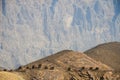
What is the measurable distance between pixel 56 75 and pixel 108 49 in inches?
1981

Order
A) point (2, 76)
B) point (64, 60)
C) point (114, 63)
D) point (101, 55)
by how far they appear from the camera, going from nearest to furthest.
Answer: point (2, 76)
point (64, 60)
point (114, 63)
point (101, 55)

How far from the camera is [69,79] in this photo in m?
34.1

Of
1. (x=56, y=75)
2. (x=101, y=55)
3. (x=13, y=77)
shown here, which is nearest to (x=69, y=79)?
(x=56, y=75)

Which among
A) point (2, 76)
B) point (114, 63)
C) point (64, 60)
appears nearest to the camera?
point (2, 76)

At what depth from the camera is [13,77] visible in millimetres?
30562

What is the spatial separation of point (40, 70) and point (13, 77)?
4.95 m

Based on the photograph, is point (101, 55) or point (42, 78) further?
point (101, 55)

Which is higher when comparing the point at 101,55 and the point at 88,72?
the point at 88,72

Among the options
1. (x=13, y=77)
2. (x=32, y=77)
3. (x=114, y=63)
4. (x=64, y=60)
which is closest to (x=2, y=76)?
(x=13, y=77)

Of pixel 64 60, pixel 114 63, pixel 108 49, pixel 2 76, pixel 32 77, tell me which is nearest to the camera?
pixel 2 76

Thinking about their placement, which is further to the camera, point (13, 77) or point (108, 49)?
point (108, 49)

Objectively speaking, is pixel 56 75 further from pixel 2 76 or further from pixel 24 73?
pixel 2 76

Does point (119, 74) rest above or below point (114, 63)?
above

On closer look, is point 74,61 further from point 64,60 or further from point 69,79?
point 69,79
